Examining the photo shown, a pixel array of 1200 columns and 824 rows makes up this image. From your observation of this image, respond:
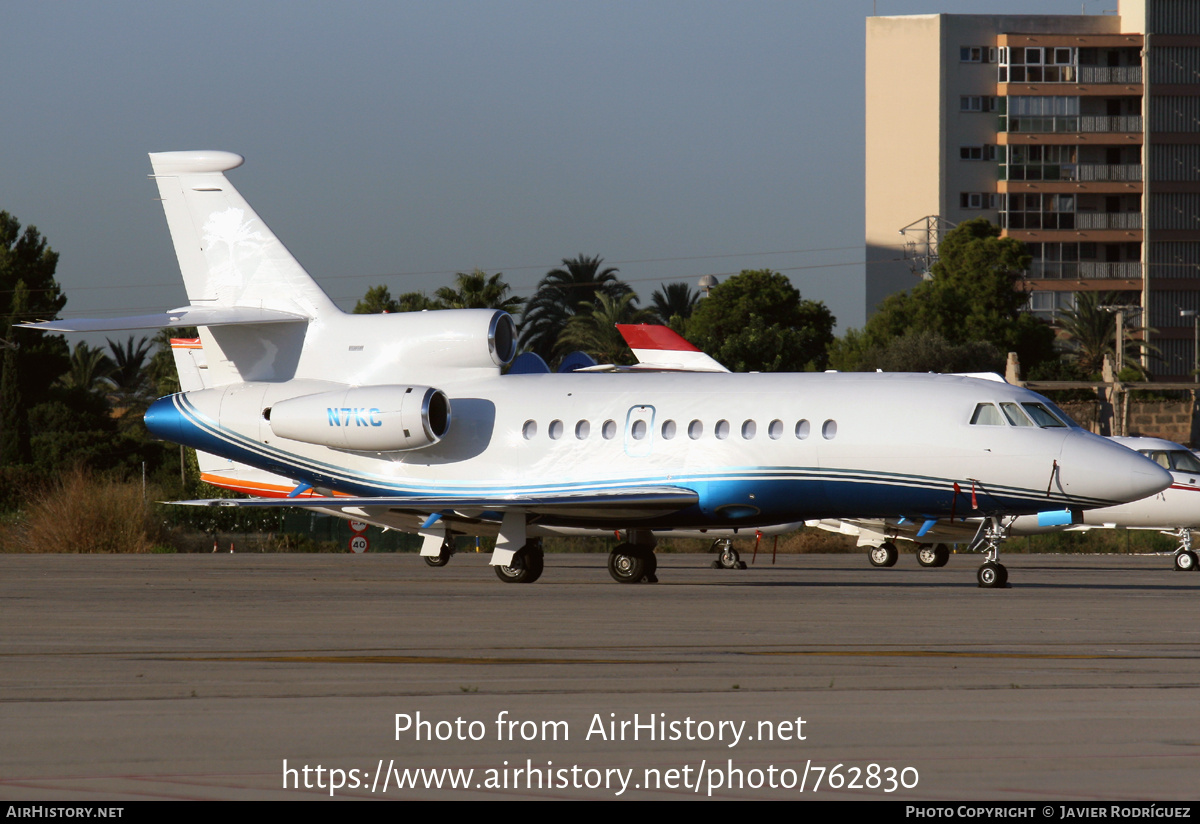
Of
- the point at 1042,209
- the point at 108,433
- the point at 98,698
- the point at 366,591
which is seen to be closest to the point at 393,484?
the point at 366,591

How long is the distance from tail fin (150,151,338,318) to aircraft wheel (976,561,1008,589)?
38.0 feet

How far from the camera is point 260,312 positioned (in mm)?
25578

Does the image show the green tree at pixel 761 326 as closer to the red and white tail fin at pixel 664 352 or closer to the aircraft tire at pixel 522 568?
the red and white tail fin at pixel 664 352

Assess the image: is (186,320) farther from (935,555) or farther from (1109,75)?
(1109,75)

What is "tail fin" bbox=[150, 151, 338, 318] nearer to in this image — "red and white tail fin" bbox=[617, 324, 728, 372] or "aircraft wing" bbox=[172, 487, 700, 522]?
"aircraft wing" bbox=[172, 487, 700, 522]

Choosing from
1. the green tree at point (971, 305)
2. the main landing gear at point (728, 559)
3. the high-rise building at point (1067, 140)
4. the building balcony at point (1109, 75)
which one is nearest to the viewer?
the main landing gear at point (728, 559)

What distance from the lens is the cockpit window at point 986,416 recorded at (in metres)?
21.8

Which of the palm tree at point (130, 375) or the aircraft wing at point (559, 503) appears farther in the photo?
the palm tree at point (130, 375)

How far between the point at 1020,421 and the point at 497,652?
12.1 metres

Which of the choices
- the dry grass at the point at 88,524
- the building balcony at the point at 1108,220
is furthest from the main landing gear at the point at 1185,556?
the building balcony at the point at 1108,220

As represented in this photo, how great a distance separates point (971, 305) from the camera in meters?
75.7

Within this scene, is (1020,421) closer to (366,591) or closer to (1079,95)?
(366,591)

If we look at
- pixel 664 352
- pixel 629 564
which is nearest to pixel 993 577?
pixel 629 564

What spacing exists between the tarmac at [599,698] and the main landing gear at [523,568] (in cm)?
442
